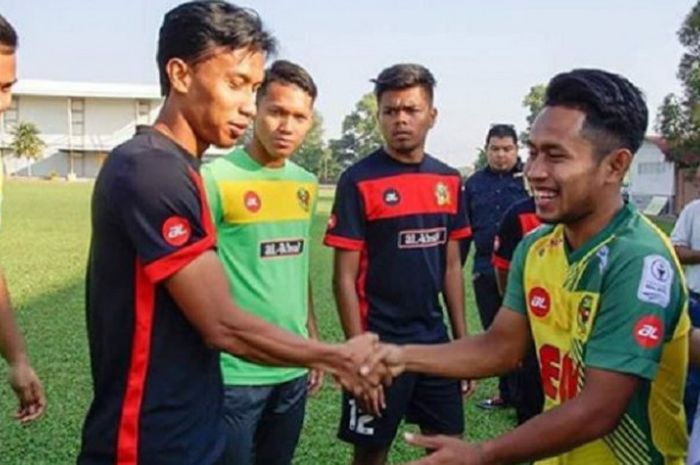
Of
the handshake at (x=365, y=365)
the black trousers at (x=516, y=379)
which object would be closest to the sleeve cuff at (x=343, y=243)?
the black trousers at (x=516, y=379)

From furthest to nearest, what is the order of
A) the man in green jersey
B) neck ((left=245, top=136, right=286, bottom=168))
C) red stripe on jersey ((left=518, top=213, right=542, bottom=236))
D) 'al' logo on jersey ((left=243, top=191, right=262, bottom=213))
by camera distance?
red stripe on jersey ((left=518, top=213, right=542, bottom=236))
neck ((left=245, top=136, right=286, bottom=168))
'al' logo on jersey ((left=243, top=191, right=262, bottom=213))
the man in green jersey

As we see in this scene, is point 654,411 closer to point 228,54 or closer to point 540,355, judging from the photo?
point 540,355

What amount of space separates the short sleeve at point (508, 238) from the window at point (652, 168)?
47.1m

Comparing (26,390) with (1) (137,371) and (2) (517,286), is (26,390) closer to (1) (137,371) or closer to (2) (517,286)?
(1) (137,371)

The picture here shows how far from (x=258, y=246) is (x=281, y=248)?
0.36ft

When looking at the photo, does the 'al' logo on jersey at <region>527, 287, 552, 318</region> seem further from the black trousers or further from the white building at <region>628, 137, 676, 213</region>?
the white building at <region>628, 137, 676, 213</region>

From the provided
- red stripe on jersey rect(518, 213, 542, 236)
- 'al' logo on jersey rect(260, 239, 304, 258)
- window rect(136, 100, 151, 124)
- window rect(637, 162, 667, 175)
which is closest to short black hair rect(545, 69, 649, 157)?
'al' logo on jersey rect(260, 239, 304, 258)

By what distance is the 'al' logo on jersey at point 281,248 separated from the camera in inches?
135

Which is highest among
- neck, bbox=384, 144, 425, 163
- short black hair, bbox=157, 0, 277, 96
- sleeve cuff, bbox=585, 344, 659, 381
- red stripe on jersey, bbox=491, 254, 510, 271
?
short black hair, bbox=157, 0, 277, 96

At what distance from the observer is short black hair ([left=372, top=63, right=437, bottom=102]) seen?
13.9 feet

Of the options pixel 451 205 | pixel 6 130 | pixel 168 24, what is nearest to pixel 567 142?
pixel 168 24

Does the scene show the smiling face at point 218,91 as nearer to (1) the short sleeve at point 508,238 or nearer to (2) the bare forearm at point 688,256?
(1) the short sleeve at point 508,238

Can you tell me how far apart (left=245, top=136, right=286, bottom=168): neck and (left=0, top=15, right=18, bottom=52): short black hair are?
42.1 inches

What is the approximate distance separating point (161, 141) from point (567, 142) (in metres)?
1.05
